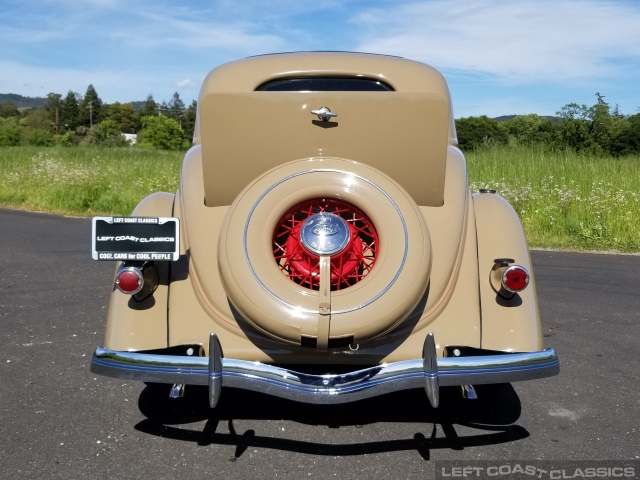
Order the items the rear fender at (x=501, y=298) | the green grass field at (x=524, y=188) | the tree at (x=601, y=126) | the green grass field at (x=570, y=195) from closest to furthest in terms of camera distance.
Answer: the rear fender at (x=501, y=298) → the green grass field at (x=570, y=195) → the green grass field at (x=524, y=188) → the tree at (x=601, y=126)

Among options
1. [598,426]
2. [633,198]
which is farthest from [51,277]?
[633,198]

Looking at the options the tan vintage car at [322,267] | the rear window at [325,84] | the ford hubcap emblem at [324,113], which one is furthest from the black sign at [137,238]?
the rear window at [325,84]

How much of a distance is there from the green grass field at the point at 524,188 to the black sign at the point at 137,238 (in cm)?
774

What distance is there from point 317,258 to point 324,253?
0.09 m

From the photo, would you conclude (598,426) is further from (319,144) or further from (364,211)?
(319,144)

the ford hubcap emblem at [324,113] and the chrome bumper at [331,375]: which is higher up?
the ford hubcap emblem at [324,113]

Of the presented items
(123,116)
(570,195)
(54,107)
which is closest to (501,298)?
(570,195)

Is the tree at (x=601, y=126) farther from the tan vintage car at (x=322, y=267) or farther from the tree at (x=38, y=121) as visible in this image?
the tree at (x=38, y=121)

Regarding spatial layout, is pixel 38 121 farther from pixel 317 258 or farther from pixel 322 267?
pixel 322 267

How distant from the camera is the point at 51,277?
24.4ft

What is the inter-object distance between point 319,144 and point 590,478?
6.93ft

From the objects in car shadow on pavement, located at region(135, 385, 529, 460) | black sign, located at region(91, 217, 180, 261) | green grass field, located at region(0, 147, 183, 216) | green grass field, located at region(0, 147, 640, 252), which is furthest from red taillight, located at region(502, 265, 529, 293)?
green grass field, located at region(0, 147, 183, 216)

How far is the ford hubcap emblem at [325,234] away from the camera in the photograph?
3.36 m

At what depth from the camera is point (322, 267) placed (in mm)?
3295
